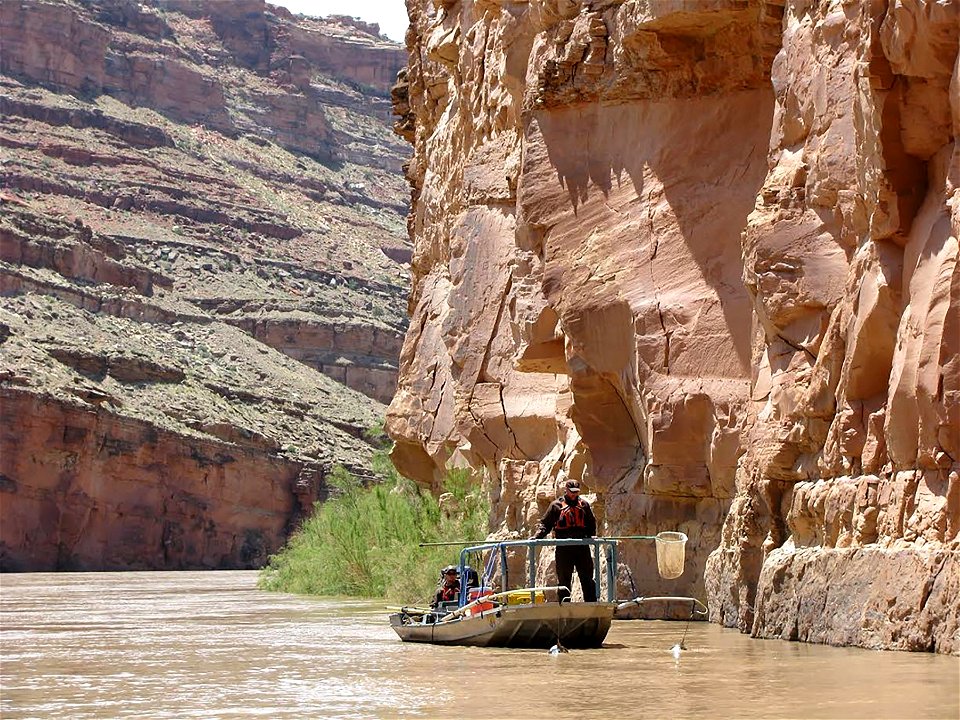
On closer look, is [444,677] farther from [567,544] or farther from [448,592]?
[448,592]

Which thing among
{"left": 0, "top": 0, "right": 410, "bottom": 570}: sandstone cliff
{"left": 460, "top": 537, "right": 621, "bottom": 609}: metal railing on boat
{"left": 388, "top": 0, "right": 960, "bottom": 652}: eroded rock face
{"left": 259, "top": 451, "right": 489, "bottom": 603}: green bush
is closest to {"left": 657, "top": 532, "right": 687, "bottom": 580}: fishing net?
{"left": 460, "top": 537, "right": 621, "bottom": 609}: metal railing on boat

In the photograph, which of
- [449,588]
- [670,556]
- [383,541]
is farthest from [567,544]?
[383,541]

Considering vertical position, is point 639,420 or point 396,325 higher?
point 396,325

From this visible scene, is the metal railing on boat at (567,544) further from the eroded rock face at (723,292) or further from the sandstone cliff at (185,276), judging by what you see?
the sandstone cliff at (185,276)

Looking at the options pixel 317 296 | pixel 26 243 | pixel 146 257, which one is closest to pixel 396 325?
pixel 317 296

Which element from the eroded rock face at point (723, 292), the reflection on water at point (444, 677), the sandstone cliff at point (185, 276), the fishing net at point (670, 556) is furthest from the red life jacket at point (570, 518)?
the sandstone cliff at point (185, 276)

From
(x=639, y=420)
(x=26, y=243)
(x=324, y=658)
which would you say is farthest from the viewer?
(x=26, y=243)

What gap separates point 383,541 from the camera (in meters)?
35.1

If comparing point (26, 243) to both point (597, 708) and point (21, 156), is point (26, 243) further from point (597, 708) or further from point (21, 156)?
point (597, 708)

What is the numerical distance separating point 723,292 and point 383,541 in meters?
14.7

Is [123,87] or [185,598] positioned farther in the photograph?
[123,87]

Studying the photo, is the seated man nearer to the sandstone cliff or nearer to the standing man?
the standing man

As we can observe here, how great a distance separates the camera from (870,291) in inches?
623

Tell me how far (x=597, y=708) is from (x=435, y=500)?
941 inches
